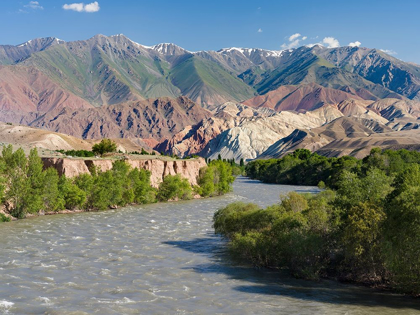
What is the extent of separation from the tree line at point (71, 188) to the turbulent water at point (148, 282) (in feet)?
29.4

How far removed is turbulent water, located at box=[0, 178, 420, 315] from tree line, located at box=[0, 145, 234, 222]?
8.97 m

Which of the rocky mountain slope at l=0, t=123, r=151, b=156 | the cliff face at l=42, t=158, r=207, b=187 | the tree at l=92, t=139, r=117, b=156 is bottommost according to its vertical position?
the cliff face at l=42, t=158, r=207, b=187

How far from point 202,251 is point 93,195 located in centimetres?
3165

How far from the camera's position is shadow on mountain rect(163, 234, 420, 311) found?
24.3 metres

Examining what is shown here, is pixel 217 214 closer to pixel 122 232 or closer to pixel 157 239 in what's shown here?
pixel 157 239

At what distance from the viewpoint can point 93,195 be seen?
64.5m

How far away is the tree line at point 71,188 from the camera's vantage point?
53906 mm

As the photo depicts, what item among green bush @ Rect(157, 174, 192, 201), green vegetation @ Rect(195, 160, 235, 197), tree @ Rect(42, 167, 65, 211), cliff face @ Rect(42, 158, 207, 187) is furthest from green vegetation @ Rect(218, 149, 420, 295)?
green vegetation @ Rect(195, 160, 235, 197)

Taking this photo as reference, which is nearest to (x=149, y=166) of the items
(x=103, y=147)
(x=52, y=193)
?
(x=103, y=147)

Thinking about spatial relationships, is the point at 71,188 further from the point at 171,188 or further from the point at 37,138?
the point at 37,138

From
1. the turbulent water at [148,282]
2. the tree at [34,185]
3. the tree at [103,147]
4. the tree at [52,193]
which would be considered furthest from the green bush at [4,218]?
the tree at [103,147]

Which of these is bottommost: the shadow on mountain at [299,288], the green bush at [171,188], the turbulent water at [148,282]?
the turbulent water at [148,282]

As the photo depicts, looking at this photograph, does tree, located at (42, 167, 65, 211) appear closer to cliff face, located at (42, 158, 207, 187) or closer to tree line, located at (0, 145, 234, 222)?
tree line, located at (0, 145, 234, 222)

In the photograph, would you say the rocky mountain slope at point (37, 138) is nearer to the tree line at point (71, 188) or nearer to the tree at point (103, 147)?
the tree at point (103, 147)
